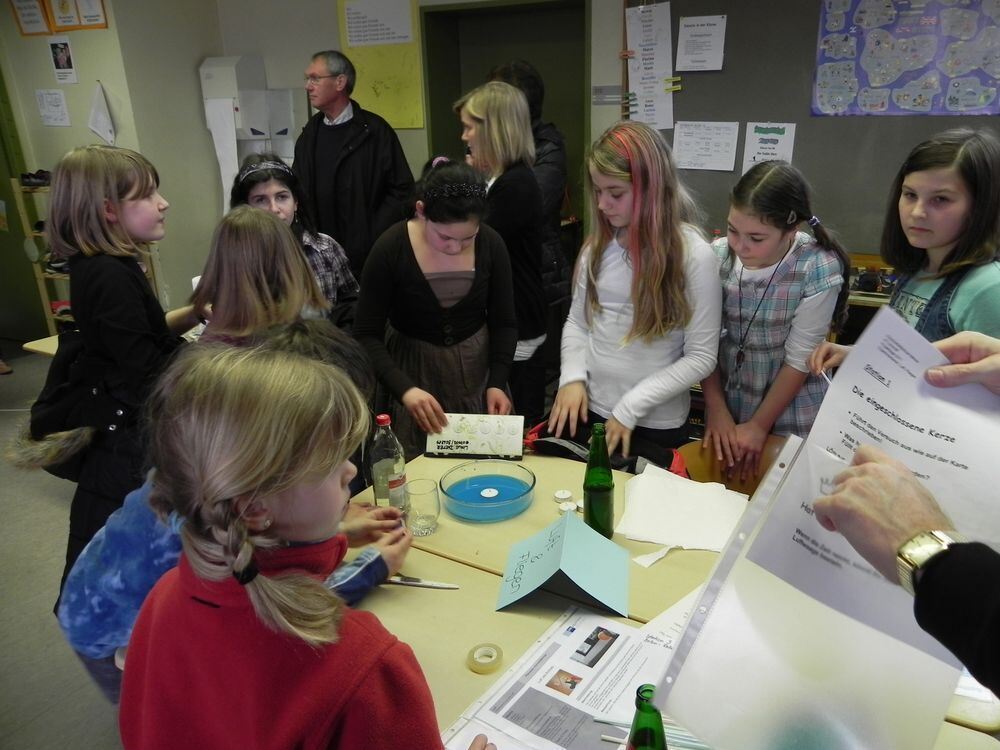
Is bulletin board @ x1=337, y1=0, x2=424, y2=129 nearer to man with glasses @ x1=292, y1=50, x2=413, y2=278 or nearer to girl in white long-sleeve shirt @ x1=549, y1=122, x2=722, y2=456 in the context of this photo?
man with glasses @ x1=292, y1=50, x2=413, y2=278

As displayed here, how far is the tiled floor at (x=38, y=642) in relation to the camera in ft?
6.02

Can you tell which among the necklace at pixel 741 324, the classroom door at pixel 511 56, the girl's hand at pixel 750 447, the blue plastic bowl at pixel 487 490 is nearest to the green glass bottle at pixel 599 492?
the blue plastic bowl at pixel 487 490

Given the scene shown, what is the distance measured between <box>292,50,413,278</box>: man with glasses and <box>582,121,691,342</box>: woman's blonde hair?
1696 mm

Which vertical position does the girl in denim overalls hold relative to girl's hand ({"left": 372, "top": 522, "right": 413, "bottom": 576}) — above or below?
above

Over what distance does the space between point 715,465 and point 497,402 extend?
0.62 meters

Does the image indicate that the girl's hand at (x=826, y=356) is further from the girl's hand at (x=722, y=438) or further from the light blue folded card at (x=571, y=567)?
the light blue folded card at (x=571, y=567)

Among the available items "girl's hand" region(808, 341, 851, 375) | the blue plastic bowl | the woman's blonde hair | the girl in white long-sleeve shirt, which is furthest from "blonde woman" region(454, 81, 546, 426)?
"girl's hand" region(808, 341, 851, 375)

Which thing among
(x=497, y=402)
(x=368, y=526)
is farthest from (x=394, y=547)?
(x=497, y=402)

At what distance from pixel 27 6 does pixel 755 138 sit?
4.29m

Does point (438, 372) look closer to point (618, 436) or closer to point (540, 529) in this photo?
point (618, 436)

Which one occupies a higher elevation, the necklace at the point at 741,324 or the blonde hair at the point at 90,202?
the blonde hair at the point at 90,202

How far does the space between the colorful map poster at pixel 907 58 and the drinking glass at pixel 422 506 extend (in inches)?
103

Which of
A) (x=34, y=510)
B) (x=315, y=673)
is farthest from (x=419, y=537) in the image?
(x=34, y=510)

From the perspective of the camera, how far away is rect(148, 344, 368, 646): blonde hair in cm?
75
